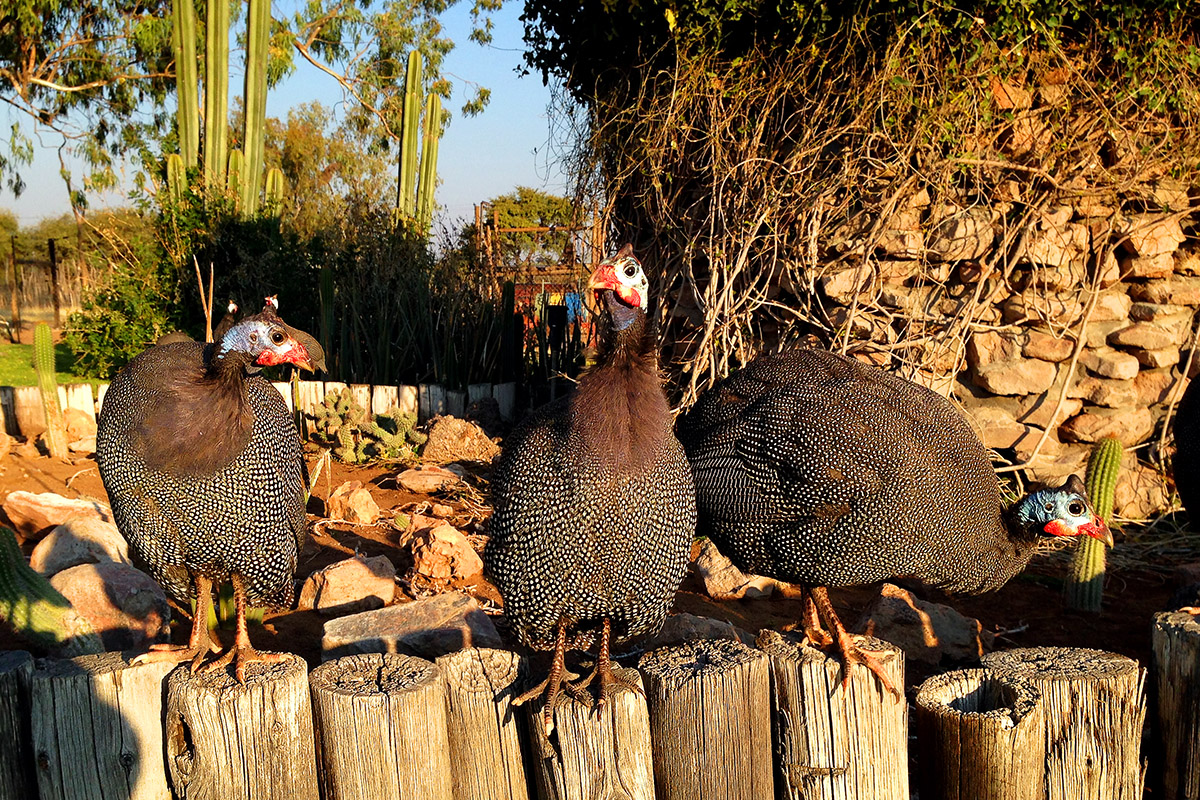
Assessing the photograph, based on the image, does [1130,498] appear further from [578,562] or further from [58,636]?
[58,636]

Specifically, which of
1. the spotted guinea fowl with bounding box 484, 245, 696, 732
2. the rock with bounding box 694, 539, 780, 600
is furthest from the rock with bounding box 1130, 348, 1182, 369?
the spotted guinea fowl with bounding box 484, 245, 696, 732

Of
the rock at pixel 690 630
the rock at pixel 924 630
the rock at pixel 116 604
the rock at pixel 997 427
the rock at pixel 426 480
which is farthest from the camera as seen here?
the rock at pixel 426 480

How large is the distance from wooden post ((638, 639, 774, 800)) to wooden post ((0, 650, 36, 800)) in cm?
162

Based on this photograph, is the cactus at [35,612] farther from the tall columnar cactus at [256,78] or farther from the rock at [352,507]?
the tall columnar cactus at [256,78]

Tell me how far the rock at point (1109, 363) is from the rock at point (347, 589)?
162 inches

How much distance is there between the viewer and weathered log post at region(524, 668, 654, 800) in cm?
234

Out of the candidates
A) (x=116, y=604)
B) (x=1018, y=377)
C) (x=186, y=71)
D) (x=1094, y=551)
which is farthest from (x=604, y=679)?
(x=186, y=71)

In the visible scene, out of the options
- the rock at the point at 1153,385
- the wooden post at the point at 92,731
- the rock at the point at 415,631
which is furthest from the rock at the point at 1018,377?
the wooden post at the point at 92,731

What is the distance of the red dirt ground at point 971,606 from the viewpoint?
3.77 meters

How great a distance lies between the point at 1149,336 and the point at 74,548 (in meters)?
5.75

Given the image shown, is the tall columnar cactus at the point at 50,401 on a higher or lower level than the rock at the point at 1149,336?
lower

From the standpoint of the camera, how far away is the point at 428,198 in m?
15.1

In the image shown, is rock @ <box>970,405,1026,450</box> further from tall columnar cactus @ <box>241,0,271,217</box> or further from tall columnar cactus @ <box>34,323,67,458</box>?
tall columnar cactus @ <box>241,0,271,217</box>

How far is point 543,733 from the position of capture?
2.36m
